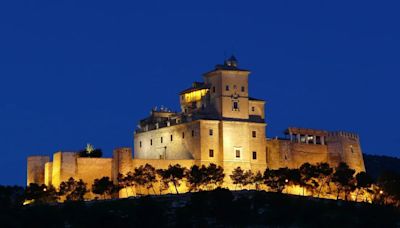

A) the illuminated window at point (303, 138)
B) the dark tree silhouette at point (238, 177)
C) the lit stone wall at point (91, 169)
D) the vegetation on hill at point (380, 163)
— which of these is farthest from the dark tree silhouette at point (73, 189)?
the vegetation on hill at point (380, 163)

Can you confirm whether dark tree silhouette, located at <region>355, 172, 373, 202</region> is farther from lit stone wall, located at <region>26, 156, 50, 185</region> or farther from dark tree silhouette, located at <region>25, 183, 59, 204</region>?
lit stone wall, located at <region>26, 156, 50, 185</region>

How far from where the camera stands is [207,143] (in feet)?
308

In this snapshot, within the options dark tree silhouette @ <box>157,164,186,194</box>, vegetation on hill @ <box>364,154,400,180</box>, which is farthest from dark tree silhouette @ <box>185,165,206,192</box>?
vegetation on hill @ <box>364,154,400,180</box>

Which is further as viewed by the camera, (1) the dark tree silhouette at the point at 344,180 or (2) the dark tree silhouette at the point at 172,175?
(1) the dark tree silhouette at the point at 344,180

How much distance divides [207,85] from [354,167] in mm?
15757

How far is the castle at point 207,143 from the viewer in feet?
303

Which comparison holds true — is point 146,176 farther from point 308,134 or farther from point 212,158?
point 308,134

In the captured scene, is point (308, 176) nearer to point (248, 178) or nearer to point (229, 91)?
point (248, 178)

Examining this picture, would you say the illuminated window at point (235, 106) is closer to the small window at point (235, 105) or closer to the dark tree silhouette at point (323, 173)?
the small window at point (235, 105)

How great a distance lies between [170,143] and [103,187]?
9499 millimetres

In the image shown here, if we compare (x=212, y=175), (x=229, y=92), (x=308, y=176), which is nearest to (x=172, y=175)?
(x=212, y=175)

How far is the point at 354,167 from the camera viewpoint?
10325cm

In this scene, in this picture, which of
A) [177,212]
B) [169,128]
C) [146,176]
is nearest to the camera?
[177,212]

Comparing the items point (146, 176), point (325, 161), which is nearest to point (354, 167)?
point (325, 161)
